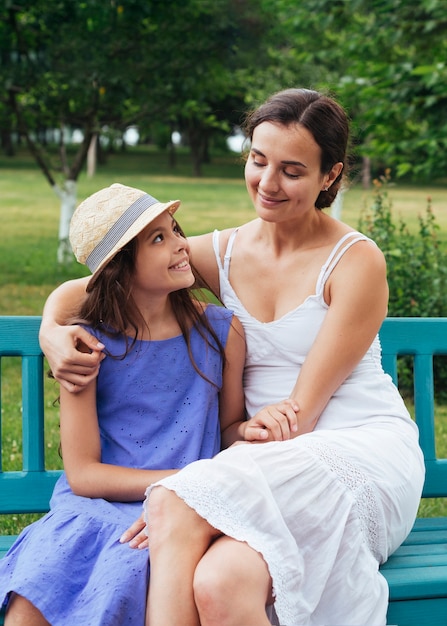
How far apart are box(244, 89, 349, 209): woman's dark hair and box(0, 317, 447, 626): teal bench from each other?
749 millimetres

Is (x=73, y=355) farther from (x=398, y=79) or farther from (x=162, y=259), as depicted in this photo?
(x=398, y=79)

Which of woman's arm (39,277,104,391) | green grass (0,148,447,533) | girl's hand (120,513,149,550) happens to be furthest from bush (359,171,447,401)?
girl's hand (120,513,149,550)

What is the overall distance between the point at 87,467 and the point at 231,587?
67 cm

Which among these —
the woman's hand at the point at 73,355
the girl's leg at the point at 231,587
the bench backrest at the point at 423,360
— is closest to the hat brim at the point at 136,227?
the woman's hand at the point at 73,355

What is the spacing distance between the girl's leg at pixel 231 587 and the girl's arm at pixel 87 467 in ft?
1.51

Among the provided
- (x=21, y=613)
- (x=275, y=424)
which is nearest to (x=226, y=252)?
(x=275, y=424)

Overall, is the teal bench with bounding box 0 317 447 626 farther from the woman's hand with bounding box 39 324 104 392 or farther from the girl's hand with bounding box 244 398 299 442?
the girl's hand with bounding box 244 398 299 442

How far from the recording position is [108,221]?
2.80 m

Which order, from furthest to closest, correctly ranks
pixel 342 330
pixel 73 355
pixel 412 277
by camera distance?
pixel 412 277, pixel 342 330, pixel 73 355

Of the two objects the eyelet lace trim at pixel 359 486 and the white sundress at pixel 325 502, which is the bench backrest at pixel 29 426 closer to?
the white sundress at pixel 325 502

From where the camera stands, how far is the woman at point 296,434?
2367 millimetres

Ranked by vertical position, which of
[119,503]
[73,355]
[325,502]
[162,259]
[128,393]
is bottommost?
[119,503]

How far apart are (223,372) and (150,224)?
0.54m

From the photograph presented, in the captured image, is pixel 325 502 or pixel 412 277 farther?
pixel 412 277
